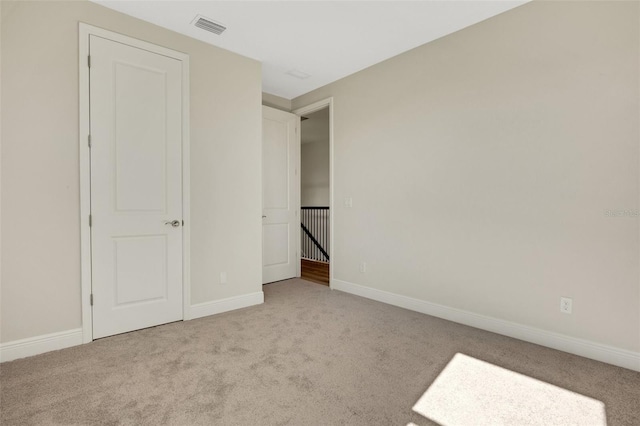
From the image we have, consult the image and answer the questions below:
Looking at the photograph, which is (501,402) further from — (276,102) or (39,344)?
(276,102)

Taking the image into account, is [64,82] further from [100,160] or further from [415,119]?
[415,119]

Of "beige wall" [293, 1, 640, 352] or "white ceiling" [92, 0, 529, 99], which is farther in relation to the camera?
"white ceiling" [92, 0, 529, 99]

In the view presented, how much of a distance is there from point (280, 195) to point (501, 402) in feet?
11.8

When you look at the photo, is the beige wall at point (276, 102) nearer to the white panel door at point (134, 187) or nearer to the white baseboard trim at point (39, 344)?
the white panel door at point (134, 187)

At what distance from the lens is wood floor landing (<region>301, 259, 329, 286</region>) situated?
481cm

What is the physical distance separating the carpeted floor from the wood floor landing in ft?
5.73

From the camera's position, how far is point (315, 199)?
8594mm

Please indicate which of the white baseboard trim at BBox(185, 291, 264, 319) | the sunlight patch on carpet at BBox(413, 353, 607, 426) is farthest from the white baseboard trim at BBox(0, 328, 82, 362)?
the sunlight patch on carpet at BBox(413, 353, 607, 426)

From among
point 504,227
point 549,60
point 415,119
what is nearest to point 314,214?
point 415,119

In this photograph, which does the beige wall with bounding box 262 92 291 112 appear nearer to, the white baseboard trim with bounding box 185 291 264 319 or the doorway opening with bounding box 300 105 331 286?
the doorway opening with bounding box 300 105 331 286

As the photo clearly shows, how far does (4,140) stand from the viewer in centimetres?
221

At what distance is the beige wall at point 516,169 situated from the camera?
2189mm

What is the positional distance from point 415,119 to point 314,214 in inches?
155

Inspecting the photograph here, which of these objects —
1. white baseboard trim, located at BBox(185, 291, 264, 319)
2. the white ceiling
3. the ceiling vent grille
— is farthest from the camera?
white baseboard trim, located at BBox(185, 291, 264, 319)
